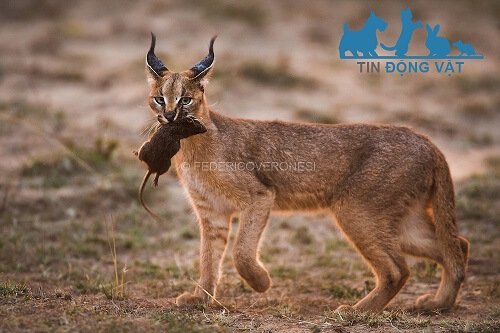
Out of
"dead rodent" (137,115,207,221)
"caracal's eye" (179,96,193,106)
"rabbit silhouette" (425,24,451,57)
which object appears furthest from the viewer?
"rabbit silhouette" (425,24,451,57)

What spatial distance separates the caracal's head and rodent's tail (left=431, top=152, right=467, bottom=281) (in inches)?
85.7

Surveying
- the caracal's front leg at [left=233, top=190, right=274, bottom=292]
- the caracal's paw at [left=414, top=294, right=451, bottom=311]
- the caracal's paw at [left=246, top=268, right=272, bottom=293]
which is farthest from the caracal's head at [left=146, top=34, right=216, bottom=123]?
the caracal's paw at [left=414, top=294, right=451, bottom=311]

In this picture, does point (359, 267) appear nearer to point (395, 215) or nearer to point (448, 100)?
point (395, 215)

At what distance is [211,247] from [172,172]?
377cm

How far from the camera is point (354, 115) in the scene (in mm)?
13141

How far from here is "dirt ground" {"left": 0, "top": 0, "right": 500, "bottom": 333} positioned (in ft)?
19.7

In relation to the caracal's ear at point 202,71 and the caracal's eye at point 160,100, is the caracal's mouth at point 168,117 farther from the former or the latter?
the caracal's ear at point 202,71

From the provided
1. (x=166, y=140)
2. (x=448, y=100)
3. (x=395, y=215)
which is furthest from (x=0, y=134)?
(x=448, y=100)

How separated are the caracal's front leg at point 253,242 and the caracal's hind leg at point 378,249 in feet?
2.30

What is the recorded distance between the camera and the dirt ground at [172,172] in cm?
600

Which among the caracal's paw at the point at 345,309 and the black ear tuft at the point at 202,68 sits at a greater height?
the black ear tuft at the point at 202,68

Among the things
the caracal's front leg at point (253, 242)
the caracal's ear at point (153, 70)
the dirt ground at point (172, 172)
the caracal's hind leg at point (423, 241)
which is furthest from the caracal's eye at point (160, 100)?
the caracal's hind leg at point (423, 241)

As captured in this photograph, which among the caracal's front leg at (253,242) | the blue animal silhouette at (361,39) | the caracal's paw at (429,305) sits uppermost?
the blue animal silhouette at (361,39)

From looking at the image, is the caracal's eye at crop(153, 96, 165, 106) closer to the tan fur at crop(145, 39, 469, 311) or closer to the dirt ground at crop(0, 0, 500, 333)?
the tan fur at crop(145, 39, 469, 311)
